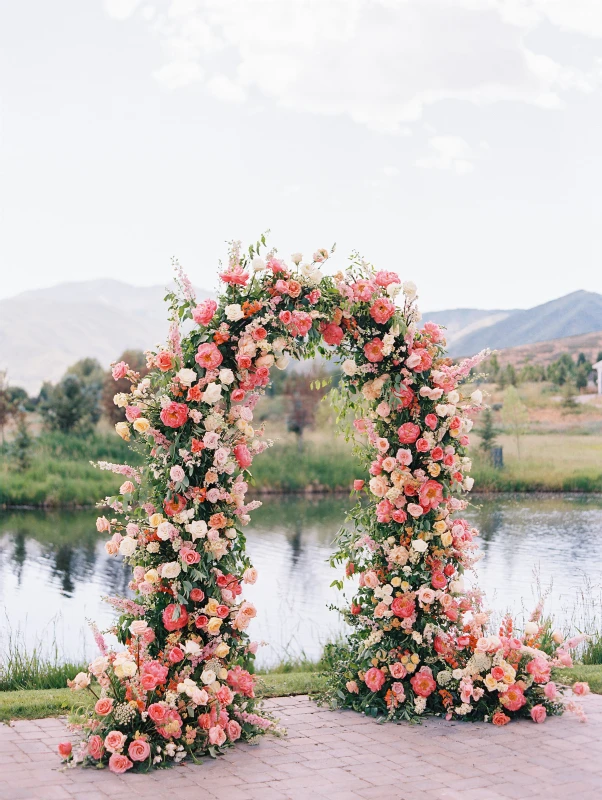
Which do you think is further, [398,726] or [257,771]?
[398,726]

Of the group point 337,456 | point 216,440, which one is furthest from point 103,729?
point 337,456

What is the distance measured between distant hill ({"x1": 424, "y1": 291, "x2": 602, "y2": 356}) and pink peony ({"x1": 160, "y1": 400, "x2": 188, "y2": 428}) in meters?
33.2

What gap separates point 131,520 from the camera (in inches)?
199

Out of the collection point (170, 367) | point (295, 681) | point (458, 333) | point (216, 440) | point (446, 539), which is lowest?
point (295, 681)

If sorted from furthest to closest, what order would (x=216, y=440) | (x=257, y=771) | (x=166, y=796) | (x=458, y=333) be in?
1. (x=458, y=333)
2. (x=216, y=440)
3. (x=257, y=771)
4. (x=166, y=796)

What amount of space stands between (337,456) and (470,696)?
20.9 metres

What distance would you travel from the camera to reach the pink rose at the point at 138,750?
4449mm

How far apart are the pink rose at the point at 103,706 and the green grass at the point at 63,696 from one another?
7.8 inches

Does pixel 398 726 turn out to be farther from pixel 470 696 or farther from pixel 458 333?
pixel 458 333

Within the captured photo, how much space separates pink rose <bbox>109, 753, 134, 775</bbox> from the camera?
439cm

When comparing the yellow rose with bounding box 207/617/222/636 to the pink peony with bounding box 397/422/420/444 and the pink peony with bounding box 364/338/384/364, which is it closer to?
the pink peony with bounding box 397/422/420/444

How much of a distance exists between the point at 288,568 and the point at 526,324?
2813 cm

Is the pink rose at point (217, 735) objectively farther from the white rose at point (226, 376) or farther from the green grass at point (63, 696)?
the white rose at point (226, 376)

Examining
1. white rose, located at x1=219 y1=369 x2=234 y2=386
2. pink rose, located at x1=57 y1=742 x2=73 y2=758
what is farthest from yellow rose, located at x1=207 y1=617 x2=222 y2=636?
white rose, located at x1=219 y1=369 x2=234 y2=386
